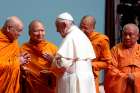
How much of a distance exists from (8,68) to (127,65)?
1.66 metres

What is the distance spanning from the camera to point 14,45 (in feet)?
21.8

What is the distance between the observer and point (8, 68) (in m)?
6.42

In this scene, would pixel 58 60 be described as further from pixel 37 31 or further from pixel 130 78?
pixel 130 78

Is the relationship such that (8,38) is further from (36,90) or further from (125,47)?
(125,47)

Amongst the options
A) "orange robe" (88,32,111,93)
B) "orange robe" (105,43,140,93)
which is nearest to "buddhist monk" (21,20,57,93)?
"orange robe" (88,32,111,93)

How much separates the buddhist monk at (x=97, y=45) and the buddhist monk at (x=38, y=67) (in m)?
0.58

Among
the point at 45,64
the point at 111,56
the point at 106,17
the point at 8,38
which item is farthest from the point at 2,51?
the point at 106,17

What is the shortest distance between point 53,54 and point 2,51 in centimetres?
70

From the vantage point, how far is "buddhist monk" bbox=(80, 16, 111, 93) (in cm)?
719

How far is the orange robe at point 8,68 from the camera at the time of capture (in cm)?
642

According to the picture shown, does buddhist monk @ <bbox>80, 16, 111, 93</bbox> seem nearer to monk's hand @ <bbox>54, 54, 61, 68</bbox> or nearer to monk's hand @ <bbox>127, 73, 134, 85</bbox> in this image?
monk's hand @ <bbox>127, 73, 134, 85</bbox>

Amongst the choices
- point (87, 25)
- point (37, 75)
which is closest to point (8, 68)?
point (37, 75)

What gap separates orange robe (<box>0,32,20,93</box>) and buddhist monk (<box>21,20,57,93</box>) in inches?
11.3

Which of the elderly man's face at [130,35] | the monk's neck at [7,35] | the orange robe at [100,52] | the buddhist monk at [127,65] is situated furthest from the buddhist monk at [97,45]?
the monk's neck at [7,35]
